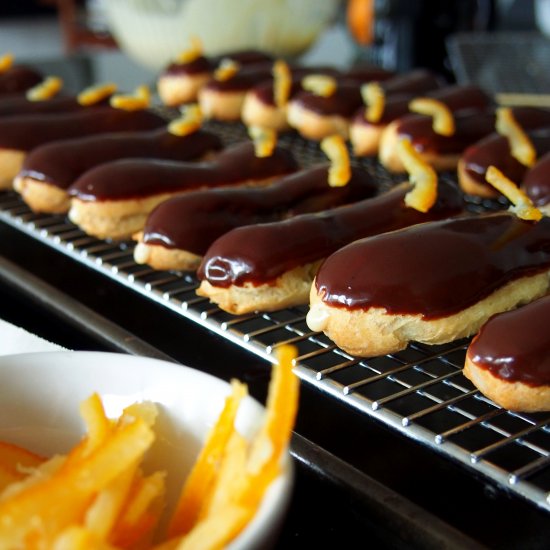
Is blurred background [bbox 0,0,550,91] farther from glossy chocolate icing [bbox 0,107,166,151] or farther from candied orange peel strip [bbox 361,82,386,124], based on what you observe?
glossy chocolate icing [bbox 0,107,166,151]

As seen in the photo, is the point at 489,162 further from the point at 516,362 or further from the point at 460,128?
the point at 516,362

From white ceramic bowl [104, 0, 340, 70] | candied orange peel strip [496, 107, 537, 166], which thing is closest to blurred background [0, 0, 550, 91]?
white ceramic bowl [104, 0, 340, 70]

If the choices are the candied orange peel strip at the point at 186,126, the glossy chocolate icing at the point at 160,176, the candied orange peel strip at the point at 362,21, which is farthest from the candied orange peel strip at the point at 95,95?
the candied orange peel strip at the point at 362,21

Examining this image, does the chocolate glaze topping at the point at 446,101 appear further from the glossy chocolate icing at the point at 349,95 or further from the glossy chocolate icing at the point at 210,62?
the glossy chocolate icing at the point at 210,62

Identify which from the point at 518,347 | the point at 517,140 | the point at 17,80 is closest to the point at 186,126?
the point at 517,140

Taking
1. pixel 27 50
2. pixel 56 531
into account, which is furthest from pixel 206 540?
pixel 27 50

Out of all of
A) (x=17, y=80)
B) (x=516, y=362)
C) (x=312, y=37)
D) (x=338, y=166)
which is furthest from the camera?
(x=312, y=37)
